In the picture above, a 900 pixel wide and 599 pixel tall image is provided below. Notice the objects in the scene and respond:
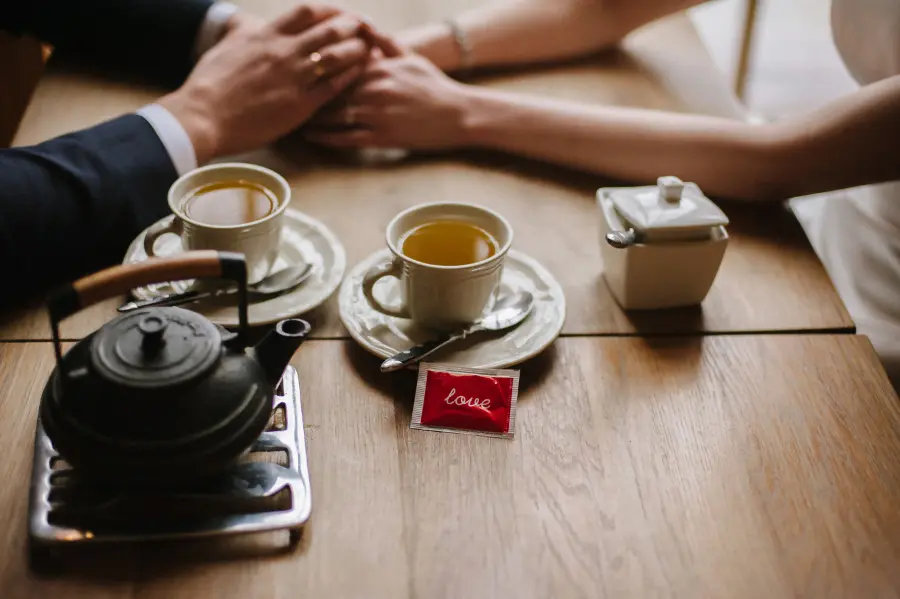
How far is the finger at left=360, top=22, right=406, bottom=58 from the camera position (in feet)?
4.05

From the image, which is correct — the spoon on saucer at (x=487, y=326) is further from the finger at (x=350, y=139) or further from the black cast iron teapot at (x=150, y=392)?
the finger at (x=350, y=139)

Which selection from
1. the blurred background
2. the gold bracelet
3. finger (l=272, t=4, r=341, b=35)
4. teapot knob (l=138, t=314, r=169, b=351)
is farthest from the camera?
the blurred background

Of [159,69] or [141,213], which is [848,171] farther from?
[159,69]

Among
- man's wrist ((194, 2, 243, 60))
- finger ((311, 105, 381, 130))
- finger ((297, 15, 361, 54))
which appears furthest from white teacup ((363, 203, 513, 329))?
man's wrist ((194, 2, 243, 60))

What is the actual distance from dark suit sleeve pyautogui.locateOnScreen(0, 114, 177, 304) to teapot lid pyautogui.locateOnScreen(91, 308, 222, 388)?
0.33m

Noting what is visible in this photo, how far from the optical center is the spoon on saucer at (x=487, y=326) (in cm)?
81

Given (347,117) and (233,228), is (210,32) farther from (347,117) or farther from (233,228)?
(233,228)

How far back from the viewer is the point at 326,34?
1.21 m

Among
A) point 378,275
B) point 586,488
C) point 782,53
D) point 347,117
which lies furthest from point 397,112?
point 782,53

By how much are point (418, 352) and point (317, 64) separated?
1.88 feet

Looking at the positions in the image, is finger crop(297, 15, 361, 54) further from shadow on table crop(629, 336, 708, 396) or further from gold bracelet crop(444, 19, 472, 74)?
shadow on table crop(629, 336, 708, 396)

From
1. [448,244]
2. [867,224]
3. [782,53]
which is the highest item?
[448,244]

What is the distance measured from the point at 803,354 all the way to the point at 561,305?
26cm

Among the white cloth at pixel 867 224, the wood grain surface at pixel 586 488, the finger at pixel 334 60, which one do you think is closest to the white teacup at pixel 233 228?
the wood grain surface at pixel 586 488
